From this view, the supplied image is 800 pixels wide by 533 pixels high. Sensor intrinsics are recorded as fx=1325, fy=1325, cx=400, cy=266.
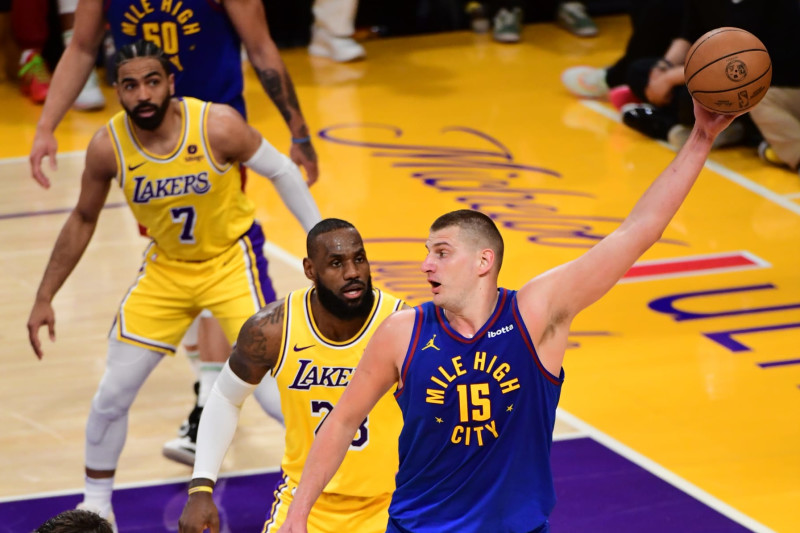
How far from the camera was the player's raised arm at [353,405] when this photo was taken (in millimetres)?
3736

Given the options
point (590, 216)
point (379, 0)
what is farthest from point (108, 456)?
point (379, 0)

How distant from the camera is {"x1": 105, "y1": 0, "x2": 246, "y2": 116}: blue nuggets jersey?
6305mm

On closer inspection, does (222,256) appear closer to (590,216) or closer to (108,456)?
(108,456)

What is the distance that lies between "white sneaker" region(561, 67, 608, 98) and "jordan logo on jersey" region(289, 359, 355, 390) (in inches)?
291

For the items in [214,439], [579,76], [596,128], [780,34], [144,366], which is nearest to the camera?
[214,439]

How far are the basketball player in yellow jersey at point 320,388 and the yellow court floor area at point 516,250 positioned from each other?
5.23 feet

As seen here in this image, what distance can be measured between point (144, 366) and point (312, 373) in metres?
1.22

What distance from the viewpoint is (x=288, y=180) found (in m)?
5.73

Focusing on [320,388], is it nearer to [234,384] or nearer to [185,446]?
[234,384]

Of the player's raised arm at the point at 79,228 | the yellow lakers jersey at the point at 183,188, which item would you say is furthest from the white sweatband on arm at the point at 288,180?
the player's raised arm at the point at 79,228

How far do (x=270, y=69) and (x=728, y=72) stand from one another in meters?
3.18

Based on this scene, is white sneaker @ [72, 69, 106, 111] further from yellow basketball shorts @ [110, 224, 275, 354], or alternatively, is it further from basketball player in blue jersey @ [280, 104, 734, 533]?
basketball player in blue jersey @ [280, 104, 734, 533]

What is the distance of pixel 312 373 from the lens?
15.1ft

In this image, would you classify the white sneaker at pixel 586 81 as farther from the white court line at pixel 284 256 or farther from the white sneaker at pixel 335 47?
the white court line at pixel 284 256
